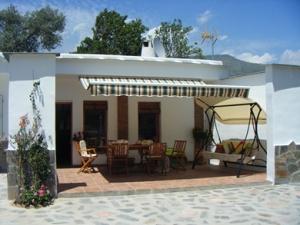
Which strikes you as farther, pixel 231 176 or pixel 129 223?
pixel 231 176

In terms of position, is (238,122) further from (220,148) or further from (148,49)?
(148,49)

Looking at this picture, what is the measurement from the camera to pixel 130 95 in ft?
42.5

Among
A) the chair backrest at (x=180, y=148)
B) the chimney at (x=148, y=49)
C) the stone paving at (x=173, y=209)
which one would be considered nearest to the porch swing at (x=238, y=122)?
the chair backrest at (x=180, y=148)

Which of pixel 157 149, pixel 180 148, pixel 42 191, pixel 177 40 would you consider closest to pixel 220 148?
pixel 180 148

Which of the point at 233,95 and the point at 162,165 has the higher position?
the point at 233,95

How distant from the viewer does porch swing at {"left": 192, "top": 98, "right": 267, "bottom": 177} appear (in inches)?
599

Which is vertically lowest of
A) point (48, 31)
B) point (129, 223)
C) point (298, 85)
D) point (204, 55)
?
point (129, 223)

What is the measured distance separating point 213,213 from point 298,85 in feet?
19.9

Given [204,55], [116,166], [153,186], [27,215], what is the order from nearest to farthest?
[27,215], [153,186], [116,166], [204,55]

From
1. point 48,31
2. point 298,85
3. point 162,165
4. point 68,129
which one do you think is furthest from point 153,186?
point 48,31

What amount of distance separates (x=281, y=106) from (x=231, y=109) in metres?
4.15

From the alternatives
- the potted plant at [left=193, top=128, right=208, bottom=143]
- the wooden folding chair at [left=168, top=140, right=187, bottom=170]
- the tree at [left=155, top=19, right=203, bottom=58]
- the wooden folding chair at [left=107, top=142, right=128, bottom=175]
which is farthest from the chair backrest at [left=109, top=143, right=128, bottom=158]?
the tree at [left=155, top=19, right=203, bottom=58]

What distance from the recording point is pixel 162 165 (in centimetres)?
1565

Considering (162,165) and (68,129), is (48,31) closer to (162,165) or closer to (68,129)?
(68,129)
